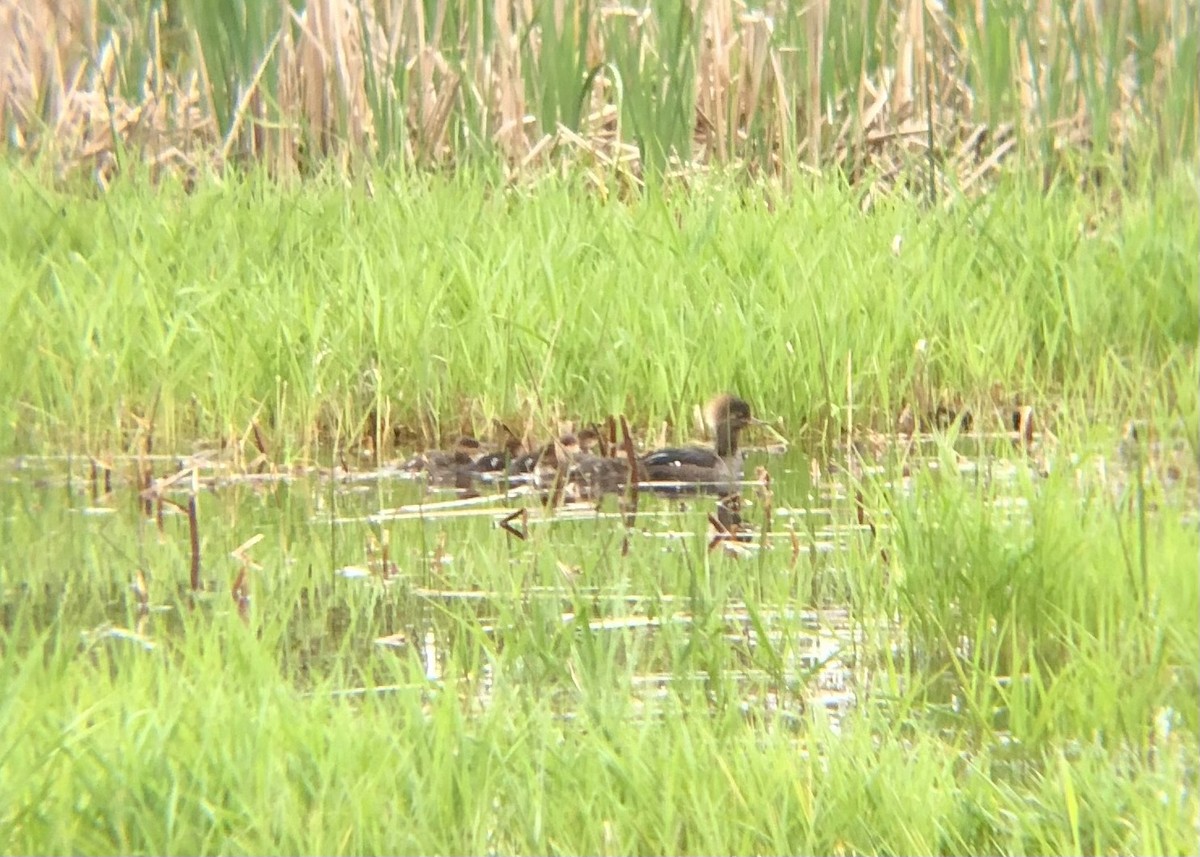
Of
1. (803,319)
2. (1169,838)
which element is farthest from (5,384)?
(1169,838)

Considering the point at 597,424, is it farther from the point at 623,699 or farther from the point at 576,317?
the point at 623,699

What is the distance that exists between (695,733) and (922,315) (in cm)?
346

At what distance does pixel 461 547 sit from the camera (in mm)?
4875

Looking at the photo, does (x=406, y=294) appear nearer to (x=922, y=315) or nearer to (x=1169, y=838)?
(x=922, y=315)

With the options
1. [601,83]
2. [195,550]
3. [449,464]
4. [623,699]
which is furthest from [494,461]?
[601,83]

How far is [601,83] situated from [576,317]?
2943 millimetres

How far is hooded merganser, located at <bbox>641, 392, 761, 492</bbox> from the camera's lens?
5613 mm

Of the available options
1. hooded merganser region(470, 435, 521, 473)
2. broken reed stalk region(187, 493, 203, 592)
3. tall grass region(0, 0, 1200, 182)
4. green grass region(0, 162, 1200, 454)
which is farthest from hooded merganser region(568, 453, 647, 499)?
tall grass region(0, 0, 1200, 182)

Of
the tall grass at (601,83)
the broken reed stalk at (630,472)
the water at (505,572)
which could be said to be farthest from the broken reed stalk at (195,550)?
the tall grass at (601,83)

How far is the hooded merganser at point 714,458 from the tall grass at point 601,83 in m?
2.74

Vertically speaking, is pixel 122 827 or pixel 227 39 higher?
pixel 227 39

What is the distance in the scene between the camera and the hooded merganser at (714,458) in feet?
18.4

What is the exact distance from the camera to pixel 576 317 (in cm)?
634

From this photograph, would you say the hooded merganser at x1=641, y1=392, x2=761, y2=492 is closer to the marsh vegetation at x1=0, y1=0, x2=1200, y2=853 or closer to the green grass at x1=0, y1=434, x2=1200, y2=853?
the marsh vegetation at x1=0, y1=0, x2=1200, y2=853
